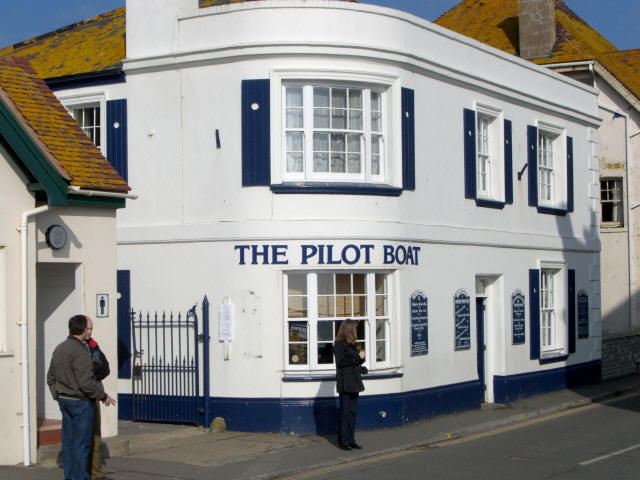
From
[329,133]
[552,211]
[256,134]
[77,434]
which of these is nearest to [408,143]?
[329,133]

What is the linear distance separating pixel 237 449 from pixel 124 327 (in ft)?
12.8

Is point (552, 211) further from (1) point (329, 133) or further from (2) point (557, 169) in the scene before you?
(1) point (329, 133)

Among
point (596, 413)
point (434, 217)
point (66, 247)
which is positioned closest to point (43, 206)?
point (66, 247)

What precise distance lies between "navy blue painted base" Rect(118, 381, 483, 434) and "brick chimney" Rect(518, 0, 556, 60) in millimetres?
14659

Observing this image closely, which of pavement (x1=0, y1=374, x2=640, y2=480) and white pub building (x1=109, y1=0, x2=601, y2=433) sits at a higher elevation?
white pub building (x1=109, y1=0, x2=601, y2=433)

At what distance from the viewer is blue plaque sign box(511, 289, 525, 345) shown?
64.2ft

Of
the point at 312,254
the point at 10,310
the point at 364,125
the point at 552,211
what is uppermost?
the point at 364,125

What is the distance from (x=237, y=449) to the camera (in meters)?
13.6

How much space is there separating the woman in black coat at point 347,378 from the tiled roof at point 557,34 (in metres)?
16.3

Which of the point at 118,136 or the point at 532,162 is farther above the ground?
the point at 118,136

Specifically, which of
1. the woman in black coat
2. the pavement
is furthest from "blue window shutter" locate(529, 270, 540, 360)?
the woman in black coat

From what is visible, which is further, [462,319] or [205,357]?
[462,319]

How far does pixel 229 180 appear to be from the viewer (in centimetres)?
1564

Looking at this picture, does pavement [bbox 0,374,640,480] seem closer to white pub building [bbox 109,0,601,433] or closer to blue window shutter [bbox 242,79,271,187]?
white pub building [bbox 109,0,601,433]
